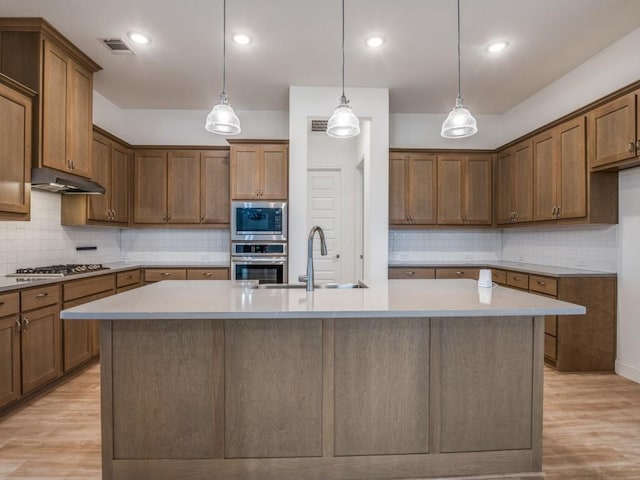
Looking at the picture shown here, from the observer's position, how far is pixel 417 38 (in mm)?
3289

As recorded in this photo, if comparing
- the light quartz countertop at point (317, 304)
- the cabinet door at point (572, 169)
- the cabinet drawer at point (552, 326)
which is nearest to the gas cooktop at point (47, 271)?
the light quartz countertop at point (317, 304)

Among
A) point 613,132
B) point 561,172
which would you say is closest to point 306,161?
point 561,172

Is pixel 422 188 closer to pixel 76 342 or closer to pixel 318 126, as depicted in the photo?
pixel 318 126

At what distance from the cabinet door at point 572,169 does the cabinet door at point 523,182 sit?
488mm

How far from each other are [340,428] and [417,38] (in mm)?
3126

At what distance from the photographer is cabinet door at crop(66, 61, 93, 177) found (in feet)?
11.0

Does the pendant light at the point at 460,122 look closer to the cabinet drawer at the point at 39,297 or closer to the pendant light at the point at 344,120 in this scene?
the pendant light at the point at 344,120

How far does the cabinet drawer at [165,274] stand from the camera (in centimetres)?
442

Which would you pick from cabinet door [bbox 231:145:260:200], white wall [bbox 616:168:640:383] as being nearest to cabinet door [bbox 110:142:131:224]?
cabinet door [bbox 231:145:260:200]

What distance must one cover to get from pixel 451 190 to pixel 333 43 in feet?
8.08

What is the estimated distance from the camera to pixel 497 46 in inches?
135

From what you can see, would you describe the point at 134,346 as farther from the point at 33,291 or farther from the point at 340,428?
the point at 33,291

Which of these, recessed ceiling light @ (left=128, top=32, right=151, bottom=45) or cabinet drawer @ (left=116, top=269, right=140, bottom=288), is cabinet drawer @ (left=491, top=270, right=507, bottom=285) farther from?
recessed ceiling light @ (left=128, top=32, right=151, bottom=45)

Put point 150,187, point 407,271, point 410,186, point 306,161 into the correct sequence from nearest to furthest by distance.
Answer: point 306,161
point 407,271
point 150,187
point 410,186
